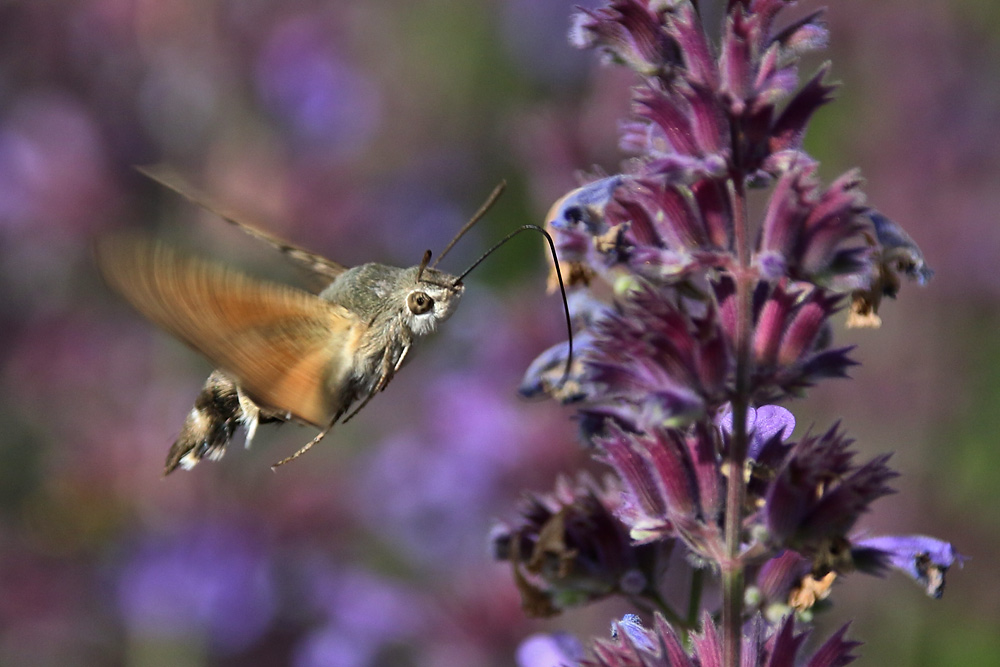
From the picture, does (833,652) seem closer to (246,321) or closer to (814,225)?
(814,225)

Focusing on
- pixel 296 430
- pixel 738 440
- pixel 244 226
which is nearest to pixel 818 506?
pixel 738 440

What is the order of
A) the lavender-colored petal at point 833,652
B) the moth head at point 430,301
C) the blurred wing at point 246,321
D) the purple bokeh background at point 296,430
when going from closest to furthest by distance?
the lavender-colored petal at point 833,652 → the blurred wing at point 246,321 → the moth head at point 430,301 → the purple bokeh background at point 296,430

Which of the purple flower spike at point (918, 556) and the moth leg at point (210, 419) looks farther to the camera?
the moth leg at point (210, 419)

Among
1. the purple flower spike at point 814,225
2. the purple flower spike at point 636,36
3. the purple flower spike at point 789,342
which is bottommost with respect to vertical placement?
the purple flower spike at point 789,342

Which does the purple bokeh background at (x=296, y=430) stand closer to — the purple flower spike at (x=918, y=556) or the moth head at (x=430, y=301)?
the moth head at (x=430, y=301)

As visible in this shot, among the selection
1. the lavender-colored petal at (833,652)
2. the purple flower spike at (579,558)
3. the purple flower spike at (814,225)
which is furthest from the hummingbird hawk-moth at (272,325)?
the lavender-colored petal at (833,652)

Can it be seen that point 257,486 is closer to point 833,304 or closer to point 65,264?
point 65,264

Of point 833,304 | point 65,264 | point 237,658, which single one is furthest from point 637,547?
point 65,264
